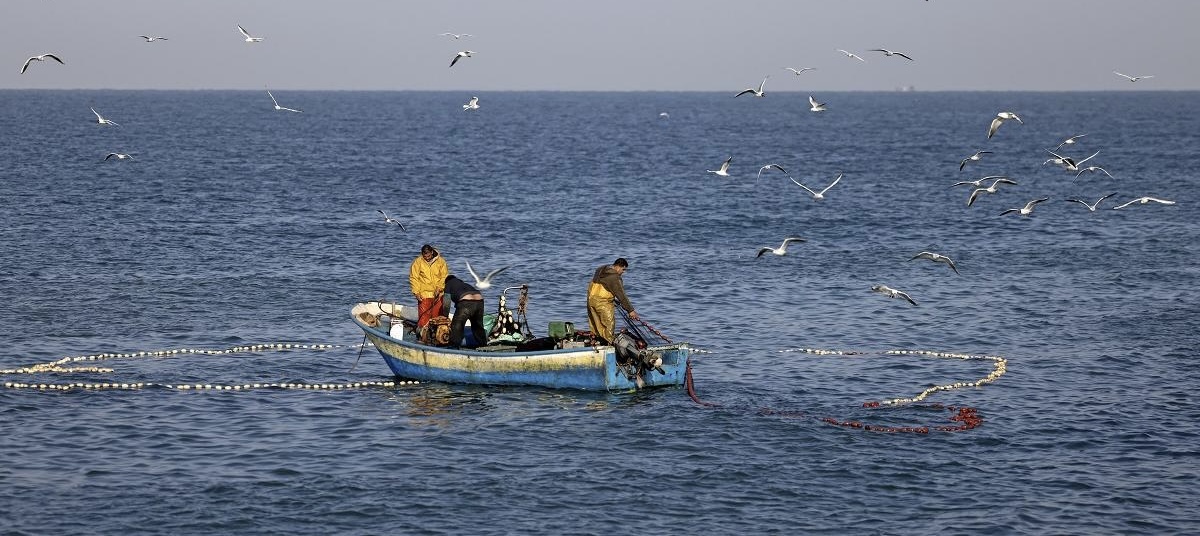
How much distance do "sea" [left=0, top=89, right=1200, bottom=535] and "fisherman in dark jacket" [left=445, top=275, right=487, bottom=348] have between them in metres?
1.18

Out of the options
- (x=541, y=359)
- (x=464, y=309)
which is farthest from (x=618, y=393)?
(x=464, y=309)

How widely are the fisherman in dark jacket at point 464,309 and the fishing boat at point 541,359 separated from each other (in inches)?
10.8

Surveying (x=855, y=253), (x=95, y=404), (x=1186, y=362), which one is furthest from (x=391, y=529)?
(x=855, y=253)

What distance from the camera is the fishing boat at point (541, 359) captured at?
26.0 m

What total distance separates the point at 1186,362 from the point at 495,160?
235 ft

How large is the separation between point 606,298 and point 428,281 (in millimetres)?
3588

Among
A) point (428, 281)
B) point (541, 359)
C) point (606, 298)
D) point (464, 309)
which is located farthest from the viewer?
point (428, 281)

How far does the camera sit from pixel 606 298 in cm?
2591

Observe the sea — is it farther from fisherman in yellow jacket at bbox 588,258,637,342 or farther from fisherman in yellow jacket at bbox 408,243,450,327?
fisherman in yellow jacket at bbox 408,243,450,327

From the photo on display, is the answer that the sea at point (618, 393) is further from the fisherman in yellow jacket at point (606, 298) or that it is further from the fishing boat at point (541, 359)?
the fisherman in yellow jacket at point (606, 298)

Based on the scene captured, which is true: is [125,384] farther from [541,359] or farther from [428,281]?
[541,359]

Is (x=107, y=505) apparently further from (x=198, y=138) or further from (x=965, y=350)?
(x=198, y=138)

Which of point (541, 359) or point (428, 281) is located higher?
point (428, 281)

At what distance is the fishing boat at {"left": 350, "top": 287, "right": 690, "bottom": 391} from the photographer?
26.0 meters
